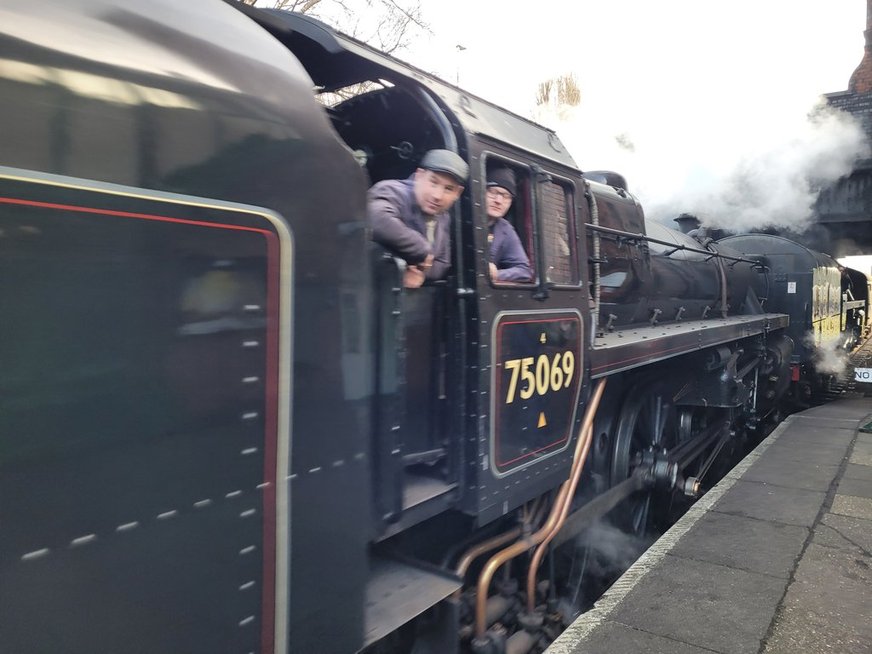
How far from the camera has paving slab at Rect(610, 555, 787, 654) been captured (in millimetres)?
2727

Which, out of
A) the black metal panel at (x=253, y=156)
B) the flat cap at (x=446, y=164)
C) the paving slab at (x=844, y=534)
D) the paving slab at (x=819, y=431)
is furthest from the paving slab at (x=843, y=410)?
the black metal panel at (x=253, y=156)

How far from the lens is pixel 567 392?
9.57 feet

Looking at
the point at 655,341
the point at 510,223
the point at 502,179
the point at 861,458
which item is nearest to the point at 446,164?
the point at 502,179

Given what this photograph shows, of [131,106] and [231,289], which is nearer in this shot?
[131,106]

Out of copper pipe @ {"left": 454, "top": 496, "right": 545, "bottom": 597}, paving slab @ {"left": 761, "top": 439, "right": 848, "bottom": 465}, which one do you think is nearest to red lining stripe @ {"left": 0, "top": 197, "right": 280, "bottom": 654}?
copper pipe @ {"left": 454, "top": 496, "right": 545, "bottom": 597}

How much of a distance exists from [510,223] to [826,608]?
2.37m

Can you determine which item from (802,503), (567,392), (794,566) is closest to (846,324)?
(802,503)

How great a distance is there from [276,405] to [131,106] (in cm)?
70

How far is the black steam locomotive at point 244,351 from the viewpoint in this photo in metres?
1.08

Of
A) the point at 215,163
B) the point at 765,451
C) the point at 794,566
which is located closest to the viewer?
the point at 215,163

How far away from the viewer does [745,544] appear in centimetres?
378

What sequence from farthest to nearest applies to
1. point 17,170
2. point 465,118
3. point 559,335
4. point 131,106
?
point 559,335, point 465,118, point 131,106, point 17,170

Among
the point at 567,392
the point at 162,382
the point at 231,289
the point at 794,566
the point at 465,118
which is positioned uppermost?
the point at 465,118

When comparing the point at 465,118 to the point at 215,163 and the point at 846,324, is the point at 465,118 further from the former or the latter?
the point at 846,324
